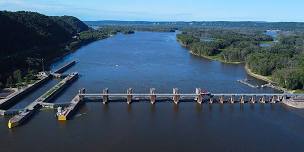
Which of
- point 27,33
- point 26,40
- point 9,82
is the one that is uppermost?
point 27,33

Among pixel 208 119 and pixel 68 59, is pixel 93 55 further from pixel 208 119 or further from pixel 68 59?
pixel 208 119

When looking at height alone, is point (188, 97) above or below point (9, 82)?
below

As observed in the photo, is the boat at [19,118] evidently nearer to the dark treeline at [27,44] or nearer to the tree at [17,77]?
the dark treeline at [27,44]

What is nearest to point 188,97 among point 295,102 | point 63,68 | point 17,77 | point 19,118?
point 295,102

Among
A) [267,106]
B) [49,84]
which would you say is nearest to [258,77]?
[267,106]

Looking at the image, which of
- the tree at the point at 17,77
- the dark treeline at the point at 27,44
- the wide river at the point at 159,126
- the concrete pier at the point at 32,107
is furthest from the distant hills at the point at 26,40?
the concrete pier at the point at 32,107

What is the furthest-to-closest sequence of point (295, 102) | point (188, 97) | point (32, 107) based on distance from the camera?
point (188, 97)
point (295, 102)
point (32, 107)

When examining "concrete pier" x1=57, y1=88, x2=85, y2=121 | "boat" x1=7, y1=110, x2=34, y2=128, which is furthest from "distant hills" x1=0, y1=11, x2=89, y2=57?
"boat" x1=7, y1=110, x2=34, y2=128

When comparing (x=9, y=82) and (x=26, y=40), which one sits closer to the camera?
(x=9, y=82)

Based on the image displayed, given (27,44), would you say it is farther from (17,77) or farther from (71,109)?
(71,109)
